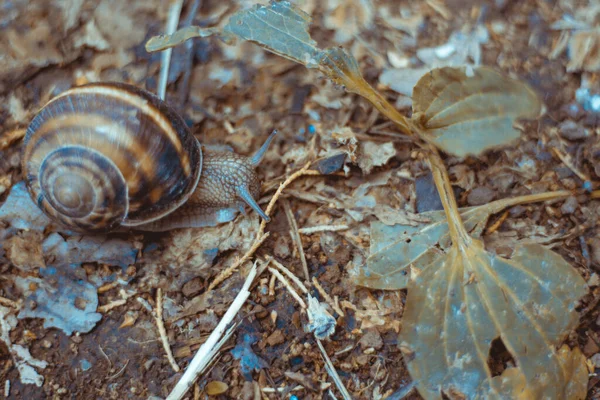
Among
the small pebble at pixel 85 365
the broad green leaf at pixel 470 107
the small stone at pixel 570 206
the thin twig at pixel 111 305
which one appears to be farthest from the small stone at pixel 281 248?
the small stone at pixel 570 206

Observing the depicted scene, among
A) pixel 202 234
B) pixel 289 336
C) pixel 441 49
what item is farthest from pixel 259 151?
pixel 441 49

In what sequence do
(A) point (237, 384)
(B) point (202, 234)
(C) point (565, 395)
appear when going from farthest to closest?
(B) point (202, 234) → (A) point (237, 384) → (C) point (565, 395)

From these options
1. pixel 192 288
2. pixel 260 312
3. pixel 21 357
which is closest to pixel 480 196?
pixel 260 312

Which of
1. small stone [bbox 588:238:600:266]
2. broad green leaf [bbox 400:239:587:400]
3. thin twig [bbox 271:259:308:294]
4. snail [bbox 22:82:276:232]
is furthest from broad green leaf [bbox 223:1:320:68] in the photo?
small stone [bbox 588:238:600:266]

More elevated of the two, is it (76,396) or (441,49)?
(441,49)

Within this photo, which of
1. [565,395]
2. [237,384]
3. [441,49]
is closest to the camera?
[565,395]

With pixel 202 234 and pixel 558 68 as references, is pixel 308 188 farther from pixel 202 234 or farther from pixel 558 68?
pixel 558 68

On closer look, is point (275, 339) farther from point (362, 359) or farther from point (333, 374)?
point (362, 359)
